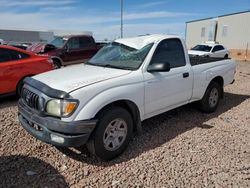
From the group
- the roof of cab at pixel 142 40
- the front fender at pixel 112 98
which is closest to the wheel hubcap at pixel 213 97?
the roof of cab at pixel 142 40

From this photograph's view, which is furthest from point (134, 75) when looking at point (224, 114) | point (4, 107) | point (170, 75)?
point (4, 107)

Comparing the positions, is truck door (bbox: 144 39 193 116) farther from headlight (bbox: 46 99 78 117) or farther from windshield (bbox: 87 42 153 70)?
headlight (bbox: 46 99 78 117)

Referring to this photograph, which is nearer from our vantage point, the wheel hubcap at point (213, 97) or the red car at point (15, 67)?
the wheel hubcap at point (213, 97)

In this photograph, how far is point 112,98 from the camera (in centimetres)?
356

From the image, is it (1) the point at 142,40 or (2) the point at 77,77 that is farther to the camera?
(1) the point at 142,40

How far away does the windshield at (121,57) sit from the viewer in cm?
423

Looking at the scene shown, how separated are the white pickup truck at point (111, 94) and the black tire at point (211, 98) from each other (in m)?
0.53

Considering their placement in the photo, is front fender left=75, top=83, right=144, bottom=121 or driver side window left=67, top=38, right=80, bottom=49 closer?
front fender left=75, top=83, right=144, bottom=121

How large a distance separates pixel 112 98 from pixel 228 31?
30.6 m

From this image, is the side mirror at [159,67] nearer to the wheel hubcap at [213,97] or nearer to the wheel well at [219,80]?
the wheel hubcap at [213,97]

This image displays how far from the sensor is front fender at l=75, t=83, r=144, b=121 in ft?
10.8

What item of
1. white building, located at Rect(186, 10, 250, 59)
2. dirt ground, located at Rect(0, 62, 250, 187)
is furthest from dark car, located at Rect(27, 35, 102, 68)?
white building, located at Rect(186, 10, 250, 59)

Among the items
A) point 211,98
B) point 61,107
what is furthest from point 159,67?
point 211,98

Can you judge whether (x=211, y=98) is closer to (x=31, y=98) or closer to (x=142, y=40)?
(x=142, y=40)
